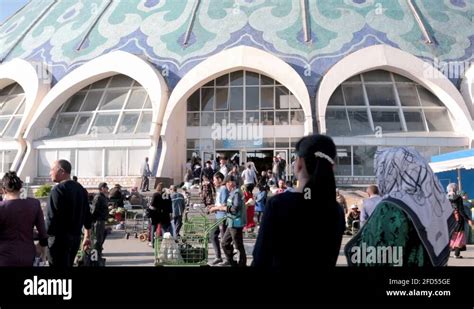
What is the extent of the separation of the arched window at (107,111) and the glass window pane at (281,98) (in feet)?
20.5

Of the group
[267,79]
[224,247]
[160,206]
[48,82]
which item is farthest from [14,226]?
[48,82]

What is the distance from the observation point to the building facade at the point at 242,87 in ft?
76.4

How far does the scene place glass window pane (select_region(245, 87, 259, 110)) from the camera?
80.5 feet

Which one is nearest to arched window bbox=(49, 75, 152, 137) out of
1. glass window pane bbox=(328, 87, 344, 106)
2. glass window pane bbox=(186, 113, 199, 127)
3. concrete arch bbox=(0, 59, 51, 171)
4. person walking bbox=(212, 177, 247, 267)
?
concrete arch bbox=(0, 59, 51, 171)

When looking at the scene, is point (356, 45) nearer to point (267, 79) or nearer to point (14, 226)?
point (267, 79)

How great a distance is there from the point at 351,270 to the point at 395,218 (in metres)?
0.45

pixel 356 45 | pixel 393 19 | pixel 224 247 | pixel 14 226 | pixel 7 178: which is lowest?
pixel 224 247

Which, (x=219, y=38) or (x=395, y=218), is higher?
(x=219, y=38)

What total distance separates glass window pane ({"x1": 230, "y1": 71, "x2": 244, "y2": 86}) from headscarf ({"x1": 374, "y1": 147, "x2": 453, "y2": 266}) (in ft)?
72.3

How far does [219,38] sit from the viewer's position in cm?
2456

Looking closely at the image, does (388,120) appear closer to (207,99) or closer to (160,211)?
(207,99)

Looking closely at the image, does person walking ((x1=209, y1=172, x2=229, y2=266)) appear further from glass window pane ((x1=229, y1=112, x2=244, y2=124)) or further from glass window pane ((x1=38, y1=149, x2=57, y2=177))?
glass window pane ((x1=38, y1=149, x2=57, y2=177))

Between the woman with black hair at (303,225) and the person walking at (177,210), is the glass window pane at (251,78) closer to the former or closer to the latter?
the person walking at (177,210)

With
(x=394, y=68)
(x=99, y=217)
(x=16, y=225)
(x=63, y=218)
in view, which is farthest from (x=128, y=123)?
(x=16, y=225)
